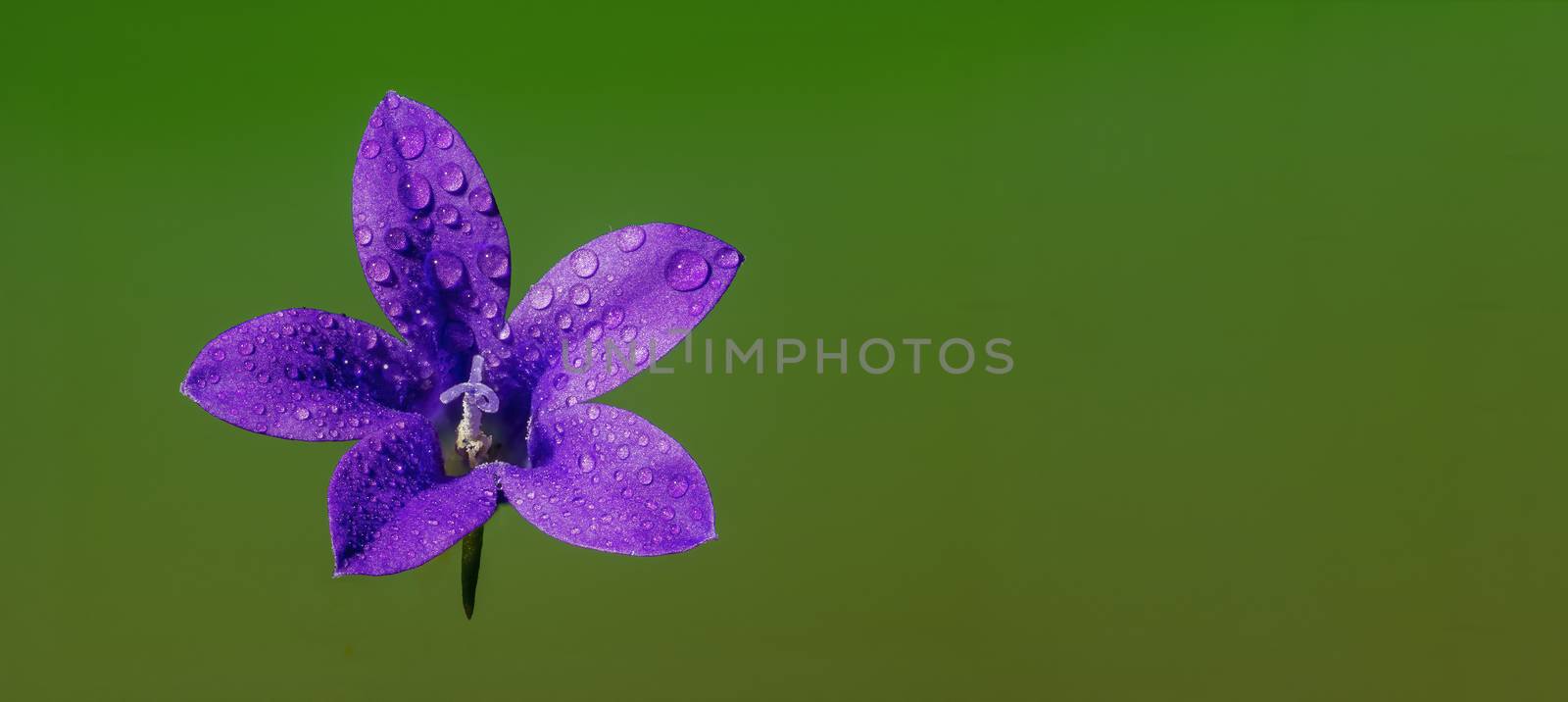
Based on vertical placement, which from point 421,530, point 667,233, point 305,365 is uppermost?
point 667,233

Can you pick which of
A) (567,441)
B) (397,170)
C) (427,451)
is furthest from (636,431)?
(397,170)

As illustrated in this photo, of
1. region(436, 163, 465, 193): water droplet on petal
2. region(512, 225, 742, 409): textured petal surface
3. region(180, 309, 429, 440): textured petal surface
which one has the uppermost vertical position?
region(436, 163, 465, 193): water droplet on petal

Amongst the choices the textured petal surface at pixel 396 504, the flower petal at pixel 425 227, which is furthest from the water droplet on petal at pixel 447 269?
the textured petal surface at pixel 396 504

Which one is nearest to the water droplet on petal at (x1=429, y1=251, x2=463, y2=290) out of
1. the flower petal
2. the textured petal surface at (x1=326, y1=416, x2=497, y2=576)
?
the flower petal

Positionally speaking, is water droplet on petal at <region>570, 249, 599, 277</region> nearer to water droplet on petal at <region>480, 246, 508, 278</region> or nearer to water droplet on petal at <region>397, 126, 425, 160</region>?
water droplet on petal at <region>480, 246, 508, 278</region>

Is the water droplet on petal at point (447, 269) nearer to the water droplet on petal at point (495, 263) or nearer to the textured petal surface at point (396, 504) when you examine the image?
the water droplet on petal at point (495, 263)

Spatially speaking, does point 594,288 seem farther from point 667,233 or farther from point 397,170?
point 397,170
